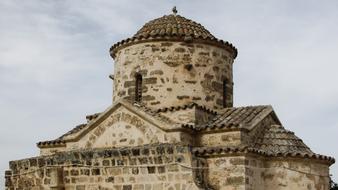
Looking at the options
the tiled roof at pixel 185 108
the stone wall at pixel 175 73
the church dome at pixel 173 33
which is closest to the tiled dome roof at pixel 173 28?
the church dome at pixel 173 33

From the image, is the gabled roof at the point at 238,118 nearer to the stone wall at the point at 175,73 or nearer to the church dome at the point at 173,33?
the stone wall at the point at 175,73

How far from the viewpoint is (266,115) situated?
1345 cm

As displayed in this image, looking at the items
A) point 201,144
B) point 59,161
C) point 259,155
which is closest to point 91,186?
point 59,161

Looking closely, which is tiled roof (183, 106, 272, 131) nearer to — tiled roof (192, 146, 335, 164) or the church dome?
tiled roof (192, 146, 335, 164)

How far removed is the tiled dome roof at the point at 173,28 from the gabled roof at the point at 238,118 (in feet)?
6.66

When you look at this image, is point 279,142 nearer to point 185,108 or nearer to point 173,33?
point 185,108

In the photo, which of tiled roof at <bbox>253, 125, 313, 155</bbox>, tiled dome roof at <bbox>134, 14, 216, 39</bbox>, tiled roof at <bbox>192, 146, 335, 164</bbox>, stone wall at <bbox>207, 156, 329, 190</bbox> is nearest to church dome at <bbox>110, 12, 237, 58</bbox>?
tiled dome roof at <bbox>134, 14, 216, 39</bbox>

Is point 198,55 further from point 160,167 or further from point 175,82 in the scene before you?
point 160,167

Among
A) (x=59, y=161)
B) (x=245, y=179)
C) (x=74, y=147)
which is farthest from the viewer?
(x=74, y=147)

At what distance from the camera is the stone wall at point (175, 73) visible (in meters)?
13.9

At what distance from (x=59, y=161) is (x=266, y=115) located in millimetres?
4880

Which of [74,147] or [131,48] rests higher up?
[131,48]

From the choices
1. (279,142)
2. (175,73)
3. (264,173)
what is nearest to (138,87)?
(175,73)

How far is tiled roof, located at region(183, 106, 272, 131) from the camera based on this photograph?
1252cm
